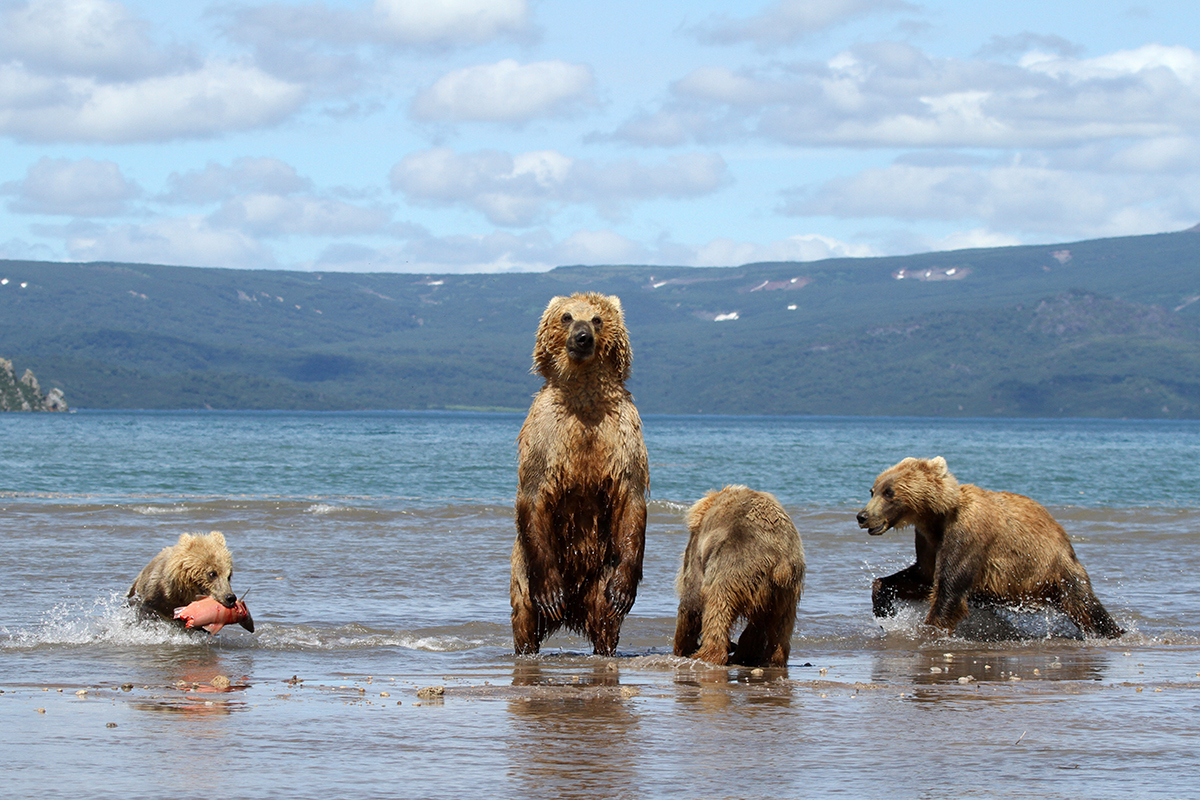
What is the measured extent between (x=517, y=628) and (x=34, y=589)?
6.42 metres

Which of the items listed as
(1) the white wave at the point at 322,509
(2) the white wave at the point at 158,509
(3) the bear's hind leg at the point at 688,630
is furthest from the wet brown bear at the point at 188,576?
(1) the white wave at the point at 322,509

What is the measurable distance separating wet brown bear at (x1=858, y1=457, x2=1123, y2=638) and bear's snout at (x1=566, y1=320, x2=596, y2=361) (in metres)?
3.24

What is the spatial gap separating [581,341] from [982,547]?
13.6 feet

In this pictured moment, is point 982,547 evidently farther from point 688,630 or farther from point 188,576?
point 188,576

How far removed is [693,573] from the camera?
8.95 metres

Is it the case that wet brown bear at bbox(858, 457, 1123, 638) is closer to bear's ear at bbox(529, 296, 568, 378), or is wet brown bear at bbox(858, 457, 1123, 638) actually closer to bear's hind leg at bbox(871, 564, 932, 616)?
bear's hind leg at bbox(871, 564, 932, 616)

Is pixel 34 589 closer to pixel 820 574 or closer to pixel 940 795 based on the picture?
pixel 820 574

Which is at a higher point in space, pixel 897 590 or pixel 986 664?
pixel 897 590

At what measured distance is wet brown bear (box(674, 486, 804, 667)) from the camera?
854 cm

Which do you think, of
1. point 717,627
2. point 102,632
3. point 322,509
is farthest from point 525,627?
point 322,509

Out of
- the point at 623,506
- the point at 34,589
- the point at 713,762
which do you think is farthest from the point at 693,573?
the point at 34,589

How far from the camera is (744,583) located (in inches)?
336

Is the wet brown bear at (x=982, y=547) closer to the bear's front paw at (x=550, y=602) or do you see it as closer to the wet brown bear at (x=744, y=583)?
the wet brown bear at (x=744, y=583)

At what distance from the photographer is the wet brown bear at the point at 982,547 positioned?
433 inches
